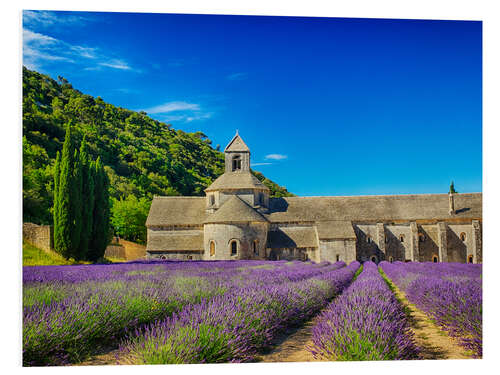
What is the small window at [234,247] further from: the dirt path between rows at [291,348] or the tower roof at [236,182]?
the dirt path between rows at [291,348]

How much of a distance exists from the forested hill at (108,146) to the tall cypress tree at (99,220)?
2.26 m

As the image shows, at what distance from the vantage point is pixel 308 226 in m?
35.2

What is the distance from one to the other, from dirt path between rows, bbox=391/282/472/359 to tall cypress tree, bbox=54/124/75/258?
11.1m

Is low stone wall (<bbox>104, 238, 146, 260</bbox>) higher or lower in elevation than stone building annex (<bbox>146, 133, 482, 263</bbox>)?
lower

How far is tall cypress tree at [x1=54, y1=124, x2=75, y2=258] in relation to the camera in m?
13.9

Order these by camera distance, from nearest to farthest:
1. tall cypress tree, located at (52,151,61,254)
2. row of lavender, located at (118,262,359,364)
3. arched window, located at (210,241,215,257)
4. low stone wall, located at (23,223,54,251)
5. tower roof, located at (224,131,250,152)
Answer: row of lavender, located at (118,262,359,364), low stone wall, located at (23,223,54,251), tall cypress tree, located at (52,151,61,254), arched window, located at (210,241,215,257), tower roof, located at (224,131,250,152)

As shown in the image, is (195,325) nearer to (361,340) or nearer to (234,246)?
(361,340)

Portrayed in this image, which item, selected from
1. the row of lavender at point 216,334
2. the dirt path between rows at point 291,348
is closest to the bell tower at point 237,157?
the row of lavender at point 216,334

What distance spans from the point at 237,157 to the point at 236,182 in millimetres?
3053

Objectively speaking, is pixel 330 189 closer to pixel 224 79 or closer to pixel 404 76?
pixel 404 76

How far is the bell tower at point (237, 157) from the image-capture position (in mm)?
38000

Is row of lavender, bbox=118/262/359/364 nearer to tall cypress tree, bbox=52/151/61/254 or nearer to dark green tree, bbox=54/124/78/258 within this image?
tall cypress tree, bbox=52/151/61/254

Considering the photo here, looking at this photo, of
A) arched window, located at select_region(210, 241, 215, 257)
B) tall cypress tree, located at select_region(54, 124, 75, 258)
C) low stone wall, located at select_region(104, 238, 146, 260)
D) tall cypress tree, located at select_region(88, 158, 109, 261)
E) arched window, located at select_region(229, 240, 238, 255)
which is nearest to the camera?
tall cypress tree, located at select_region(54, 124, 75, 258)

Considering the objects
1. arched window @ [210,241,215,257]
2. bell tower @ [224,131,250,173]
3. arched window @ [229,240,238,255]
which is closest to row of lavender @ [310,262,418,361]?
arched window @ [229,240,238,255]
